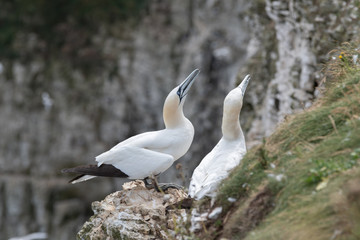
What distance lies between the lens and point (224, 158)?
5.88 meters

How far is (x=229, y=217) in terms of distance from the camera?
4.70 metres

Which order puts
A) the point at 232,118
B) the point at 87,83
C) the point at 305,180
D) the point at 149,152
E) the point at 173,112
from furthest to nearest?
the point at 87,83 → the point at 173,112 → the point at 149,152 → the point at 232,118 → the point at 305,180

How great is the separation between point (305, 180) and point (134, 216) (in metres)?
2.08

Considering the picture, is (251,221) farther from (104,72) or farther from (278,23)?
(104,72)

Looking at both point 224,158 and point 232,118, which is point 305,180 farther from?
point 232,118

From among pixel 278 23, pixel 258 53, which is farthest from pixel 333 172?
pixel 258 53

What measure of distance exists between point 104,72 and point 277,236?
23471 millimetres

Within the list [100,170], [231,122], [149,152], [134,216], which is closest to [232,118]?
[231,122]

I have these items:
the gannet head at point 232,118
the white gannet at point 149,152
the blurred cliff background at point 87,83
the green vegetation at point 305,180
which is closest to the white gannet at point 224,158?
the gannet head at point 232,118

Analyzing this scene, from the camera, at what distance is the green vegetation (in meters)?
3.79

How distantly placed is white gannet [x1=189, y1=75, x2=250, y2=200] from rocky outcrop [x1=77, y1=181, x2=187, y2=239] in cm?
33

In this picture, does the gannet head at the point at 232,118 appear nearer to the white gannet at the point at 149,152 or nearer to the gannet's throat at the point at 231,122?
the gannet's throat at the point at 231,122

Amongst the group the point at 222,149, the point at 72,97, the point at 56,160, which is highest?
the point at 222,149

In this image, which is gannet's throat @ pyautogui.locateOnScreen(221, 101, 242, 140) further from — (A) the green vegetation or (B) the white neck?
(A) the green vegetation
